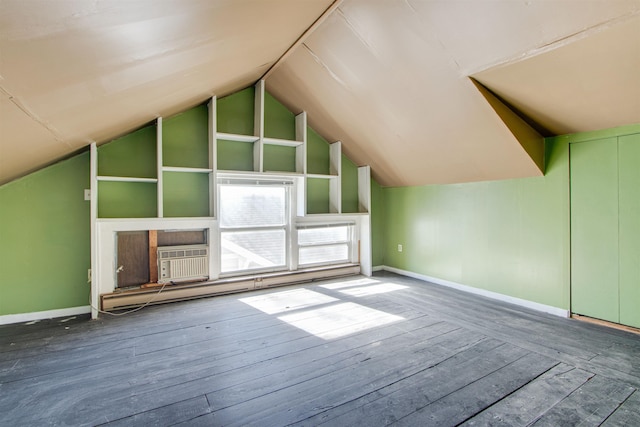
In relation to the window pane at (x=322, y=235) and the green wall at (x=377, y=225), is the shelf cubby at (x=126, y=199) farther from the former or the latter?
the green wall at (x=377, y=225)

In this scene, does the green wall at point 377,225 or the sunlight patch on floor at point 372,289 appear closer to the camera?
the sunlight patch on floor at point 372,289

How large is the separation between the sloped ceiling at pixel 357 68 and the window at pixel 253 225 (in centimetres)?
132

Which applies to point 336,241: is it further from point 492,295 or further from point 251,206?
point 492,295

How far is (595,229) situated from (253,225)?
13.1 feet

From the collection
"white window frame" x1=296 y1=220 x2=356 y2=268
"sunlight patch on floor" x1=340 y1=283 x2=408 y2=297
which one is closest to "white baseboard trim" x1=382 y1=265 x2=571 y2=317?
"sunlight patch on floor" x1=340 y1=283 x2=408 y2=297

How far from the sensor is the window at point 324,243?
199 inches

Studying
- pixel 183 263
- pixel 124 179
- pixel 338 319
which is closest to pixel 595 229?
pixel 338 319

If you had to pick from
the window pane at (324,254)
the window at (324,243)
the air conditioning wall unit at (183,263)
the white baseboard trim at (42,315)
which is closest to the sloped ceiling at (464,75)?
the window at (324,243)

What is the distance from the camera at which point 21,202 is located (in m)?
3.35

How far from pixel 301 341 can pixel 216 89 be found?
3.02 m

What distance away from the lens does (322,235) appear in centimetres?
525

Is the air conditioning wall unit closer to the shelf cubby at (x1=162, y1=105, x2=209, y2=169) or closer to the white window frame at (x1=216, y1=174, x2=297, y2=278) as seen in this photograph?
the white window frame at (x1=216, y1=174, x2=297, y2=278)

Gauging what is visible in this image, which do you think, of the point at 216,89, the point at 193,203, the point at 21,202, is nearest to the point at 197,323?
the point at 193,203

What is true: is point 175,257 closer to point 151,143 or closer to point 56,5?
point 151,143
